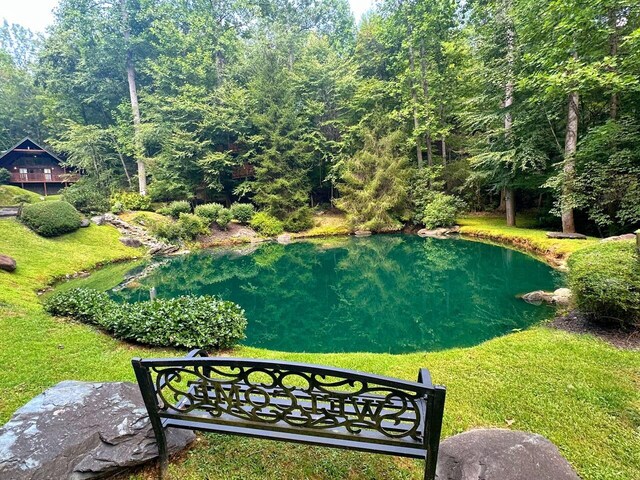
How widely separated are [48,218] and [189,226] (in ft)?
18.5

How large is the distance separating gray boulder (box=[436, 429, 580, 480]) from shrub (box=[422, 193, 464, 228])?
52.9ft

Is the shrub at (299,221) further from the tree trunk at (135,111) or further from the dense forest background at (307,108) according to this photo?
the tree trunk at (135,111)

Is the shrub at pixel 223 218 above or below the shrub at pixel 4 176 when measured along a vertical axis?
below

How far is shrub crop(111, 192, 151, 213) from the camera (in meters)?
19.2

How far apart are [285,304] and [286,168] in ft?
44.9

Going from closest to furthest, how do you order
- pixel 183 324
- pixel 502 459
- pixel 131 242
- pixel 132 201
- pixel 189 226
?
pixel 502 459
pixel 183 324
pixel 131 242
pixel 189 226
pixel 132 201

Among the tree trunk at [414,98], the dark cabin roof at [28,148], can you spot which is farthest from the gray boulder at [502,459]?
the dark cabin roof at [28,148]

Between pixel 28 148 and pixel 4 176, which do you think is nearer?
pixel 4 176

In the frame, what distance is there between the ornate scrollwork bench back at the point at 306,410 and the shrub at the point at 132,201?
19.8 m

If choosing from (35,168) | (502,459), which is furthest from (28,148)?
(502,459)

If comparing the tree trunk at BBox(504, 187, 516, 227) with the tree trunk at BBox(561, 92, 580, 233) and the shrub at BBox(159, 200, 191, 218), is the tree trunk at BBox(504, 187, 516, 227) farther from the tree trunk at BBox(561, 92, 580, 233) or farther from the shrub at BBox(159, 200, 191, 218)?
the shrub at BBox(159, 200, 191, 218)

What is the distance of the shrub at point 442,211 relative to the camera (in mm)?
17406

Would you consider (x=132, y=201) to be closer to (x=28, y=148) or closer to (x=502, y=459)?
(x=28, y=148)

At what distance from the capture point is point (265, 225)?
1911 centimetres
